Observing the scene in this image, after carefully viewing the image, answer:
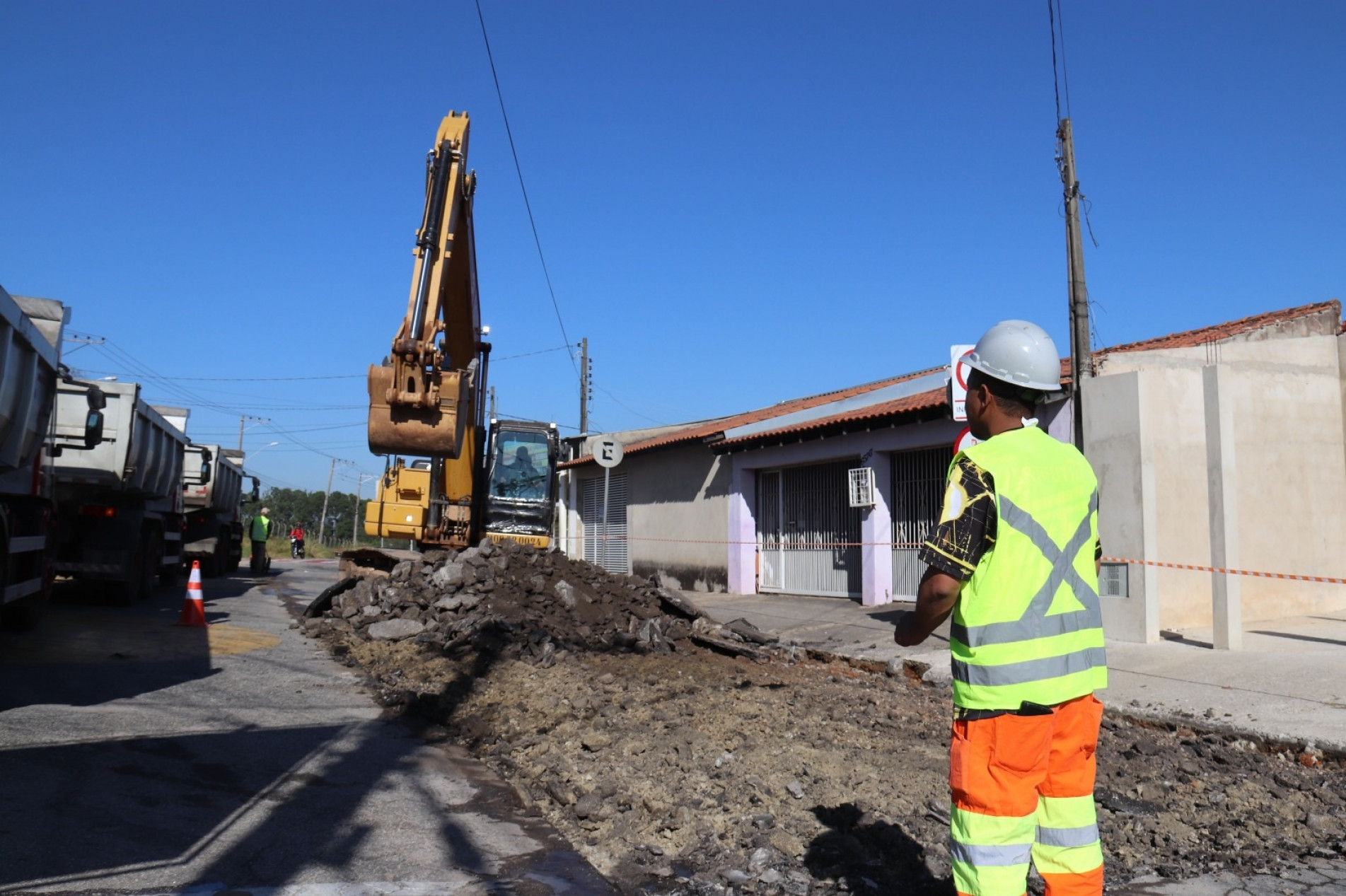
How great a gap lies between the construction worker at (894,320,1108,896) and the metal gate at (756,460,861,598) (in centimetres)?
1199

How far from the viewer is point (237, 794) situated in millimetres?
5301

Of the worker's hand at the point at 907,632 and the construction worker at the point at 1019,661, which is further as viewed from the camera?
Result: the worker's hand at the point at 907,632

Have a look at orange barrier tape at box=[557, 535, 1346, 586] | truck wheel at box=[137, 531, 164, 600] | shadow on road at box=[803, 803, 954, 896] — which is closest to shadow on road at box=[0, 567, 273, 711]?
truck wheel at box=[137, 531, 164, 600]

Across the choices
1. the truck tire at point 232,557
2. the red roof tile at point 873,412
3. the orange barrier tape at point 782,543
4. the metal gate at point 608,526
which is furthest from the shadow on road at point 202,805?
the truck tire at point 232,557

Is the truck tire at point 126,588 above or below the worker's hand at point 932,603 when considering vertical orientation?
below

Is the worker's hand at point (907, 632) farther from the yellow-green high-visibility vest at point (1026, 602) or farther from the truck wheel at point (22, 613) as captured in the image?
the truck wheel at point (22, 613)

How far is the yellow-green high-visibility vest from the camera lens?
264cm

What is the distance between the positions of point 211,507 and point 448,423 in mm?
15234

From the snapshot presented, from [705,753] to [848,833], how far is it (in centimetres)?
140

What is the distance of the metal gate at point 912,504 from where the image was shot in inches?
548

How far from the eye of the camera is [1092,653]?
275 centimetres

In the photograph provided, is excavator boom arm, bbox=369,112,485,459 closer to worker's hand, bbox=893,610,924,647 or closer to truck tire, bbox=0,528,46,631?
truck tire, bbox=0,528,46,631

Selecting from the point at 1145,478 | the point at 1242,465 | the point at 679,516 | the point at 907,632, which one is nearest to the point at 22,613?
the point at 907,632

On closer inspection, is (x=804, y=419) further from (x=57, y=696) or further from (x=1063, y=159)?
(x=57, y=696)
